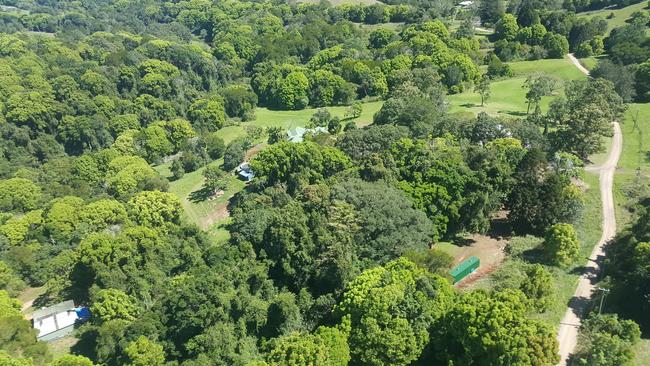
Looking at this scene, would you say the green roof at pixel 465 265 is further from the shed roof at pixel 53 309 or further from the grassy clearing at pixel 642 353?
the shed roof at pixel 53 309

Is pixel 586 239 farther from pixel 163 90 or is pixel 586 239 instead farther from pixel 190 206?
pixel 163 90

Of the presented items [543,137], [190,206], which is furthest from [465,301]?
[190,206]

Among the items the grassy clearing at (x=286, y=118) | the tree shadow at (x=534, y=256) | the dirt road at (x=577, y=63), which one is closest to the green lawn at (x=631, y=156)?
the tree shadow at (x=534, y=256)

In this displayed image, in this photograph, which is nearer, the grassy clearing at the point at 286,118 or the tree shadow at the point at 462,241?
the tree shadow at the point at 462,241

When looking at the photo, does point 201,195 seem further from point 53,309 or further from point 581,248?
point 581,248

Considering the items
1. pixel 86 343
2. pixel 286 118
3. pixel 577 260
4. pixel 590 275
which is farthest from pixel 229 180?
pixel 590 275
